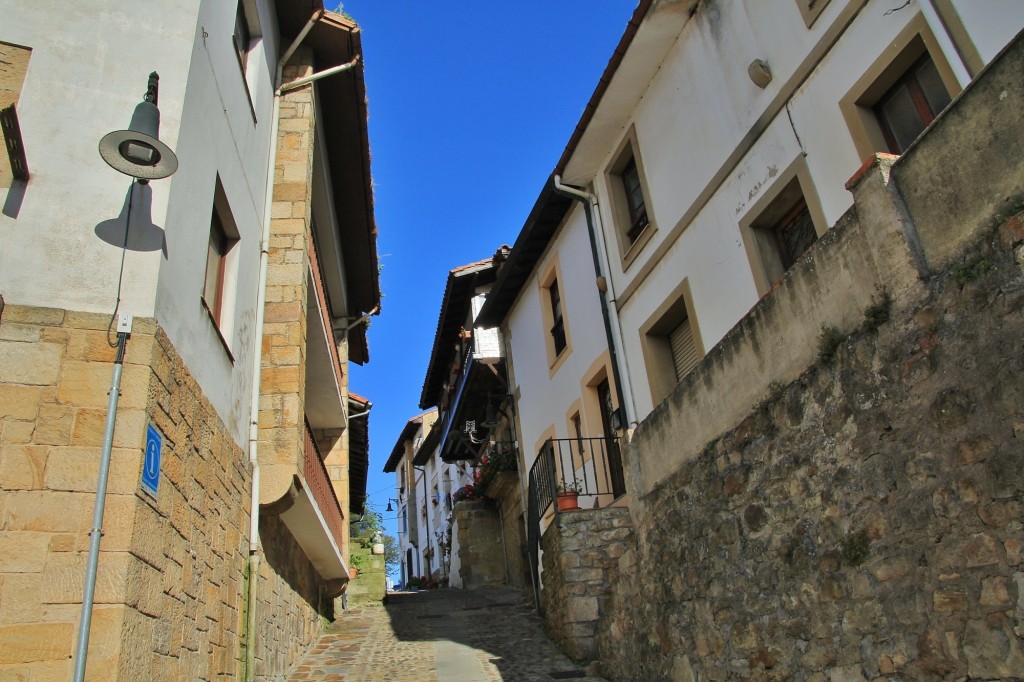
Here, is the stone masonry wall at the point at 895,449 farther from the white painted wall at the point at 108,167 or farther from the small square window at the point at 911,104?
the white painted wall at the point at 108,167

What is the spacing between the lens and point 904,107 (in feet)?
20.2

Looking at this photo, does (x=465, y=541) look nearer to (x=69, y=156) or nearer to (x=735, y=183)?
(x=735, y=183)

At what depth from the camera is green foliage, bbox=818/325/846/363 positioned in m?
4.87

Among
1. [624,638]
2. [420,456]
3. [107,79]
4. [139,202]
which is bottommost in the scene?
[624,638]

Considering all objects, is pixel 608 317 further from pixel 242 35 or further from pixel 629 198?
pixel 242 35

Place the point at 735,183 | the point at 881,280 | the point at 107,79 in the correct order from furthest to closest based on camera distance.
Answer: the point at 735,183, the point at 107,79, the point at 881,280

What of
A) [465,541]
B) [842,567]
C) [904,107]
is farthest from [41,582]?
[465,541]

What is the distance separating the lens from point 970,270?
3.87m

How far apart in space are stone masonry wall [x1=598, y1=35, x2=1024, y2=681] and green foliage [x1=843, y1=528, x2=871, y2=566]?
0.04 feet

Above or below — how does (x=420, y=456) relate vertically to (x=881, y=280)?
above

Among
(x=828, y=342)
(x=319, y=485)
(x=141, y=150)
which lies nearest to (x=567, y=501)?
(x=319, y=485)

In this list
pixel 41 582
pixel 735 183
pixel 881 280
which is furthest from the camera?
pixel 735 183

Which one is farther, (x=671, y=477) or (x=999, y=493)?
(x=671, y=477)

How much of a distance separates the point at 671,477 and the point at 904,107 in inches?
146
